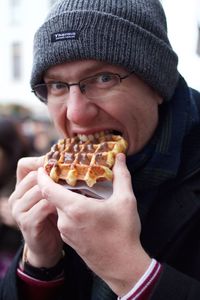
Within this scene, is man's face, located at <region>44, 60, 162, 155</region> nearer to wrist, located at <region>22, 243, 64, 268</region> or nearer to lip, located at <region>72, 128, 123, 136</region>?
lip, located at <region>72, 128, 123, 136</region>

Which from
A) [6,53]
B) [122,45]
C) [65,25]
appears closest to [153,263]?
[122,45]

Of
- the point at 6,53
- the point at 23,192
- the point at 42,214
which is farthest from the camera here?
the point at 6,53

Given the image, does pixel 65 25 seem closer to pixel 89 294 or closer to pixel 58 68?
pixel 58 68

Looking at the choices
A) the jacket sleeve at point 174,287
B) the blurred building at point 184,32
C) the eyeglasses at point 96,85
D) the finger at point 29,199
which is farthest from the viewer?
the blurred building at point 184,32

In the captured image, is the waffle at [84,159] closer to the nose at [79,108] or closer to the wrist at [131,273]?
the nose at [79,108]

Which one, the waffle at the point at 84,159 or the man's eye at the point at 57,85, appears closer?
the waffle at the point at 84,159

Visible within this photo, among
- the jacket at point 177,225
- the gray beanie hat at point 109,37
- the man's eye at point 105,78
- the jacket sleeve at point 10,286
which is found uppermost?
the gray beanie hat at point 109,37

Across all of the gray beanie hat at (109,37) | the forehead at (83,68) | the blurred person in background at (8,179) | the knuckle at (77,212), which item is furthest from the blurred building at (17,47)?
the knuckle at (77,212)
